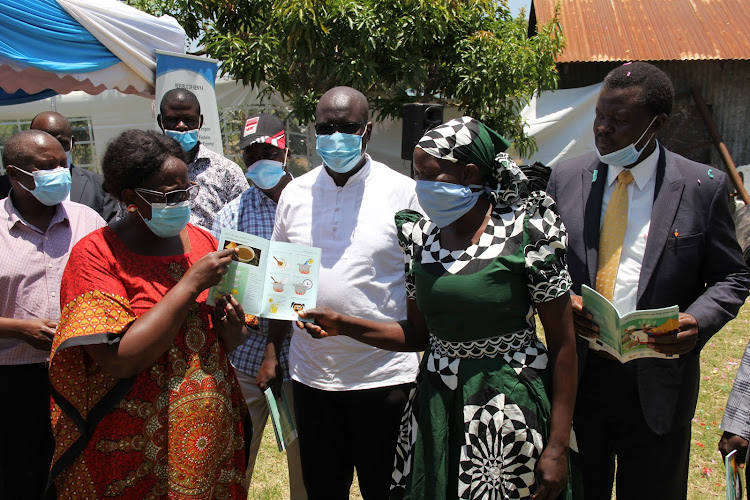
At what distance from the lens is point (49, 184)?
3072 millimetres

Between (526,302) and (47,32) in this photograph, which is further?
(47,32)

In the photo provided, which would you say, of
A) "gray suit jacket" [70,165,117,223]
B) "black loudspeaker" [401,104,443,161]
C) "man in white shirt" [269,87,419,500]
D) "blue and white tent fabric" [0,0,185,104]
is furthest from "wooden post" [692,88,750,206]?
"gray suit jacket" [70,165,117,223]

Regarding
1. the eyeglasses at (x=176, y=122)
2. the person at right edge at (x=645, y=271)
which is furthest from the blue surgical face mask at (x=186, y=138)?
the person at right edge at (x=645, y=271)

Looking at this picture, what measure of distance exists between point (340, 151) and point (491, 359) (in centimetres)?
127

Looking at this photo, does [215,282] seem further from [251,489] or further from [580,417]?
[251,489]

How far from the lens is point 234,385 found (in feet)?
8.52

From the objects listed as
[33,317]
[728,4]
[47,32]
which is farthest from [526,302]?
[728,4]

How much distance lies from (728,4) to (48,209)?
17.9 meters

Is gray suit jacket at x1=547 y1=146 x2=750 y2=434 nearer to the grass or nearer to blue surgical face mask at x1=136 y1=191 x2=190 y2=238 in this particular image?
blue surgical face mask at x1=136 y1=191 x2=190 y2=238

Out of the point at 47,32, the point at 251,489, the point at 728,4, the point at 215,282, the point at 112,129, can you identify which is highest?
the point at 728,4

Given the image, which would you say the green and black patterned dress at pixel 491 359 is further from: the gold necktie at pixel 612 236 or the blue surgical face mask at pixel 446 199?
the gold necktie at pixel 612 236

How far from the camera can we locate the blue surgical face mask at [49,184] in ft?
10.1

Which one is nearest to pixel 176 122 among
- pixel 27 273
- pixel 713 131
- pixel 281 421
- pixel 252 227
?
pixel 252 227

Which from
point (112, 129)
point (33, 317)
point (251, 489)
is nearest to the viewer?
point (33, 317)
